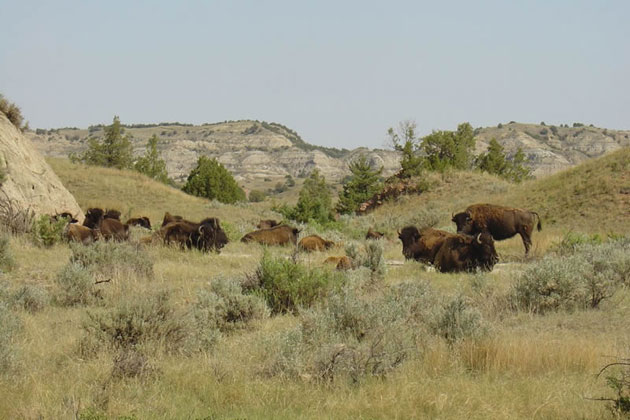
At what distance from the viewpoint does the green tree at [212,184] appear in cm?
5500

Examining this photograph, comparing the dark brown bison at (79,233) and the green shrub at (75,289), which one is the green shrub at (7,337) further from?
the dark brown bison at (79,233)

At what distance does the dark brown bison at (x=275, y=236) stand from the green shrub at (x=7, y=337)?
1227cm

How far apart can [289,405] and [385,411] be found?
738mm

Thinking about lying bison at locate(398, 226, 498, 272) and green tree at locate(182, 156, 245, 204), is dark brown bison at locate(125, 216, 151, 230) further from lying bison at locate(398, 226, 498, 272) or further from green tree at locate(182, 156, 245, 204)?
green tree at locate(182, 156, 245, 204)

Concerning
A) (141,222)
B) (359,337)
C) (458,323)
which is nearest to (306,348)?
(359,337)

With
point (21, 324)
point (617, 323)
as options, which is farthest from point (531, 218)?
point (21, 324)

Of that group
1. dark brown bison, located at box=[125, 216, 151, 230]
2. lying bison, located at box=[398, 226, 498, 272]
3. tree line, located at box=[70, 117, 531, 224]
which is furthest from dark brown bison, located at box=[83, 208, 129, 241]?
tree line, located at box=[70, 117, 531, 224]

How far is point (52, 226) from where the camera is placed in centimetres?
1594

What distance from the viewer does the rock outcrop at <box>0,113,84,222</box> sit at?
744 inches

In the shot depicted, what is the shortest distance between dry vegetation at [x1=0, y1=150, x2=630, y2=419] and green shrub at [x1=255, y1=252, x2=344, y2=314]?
6 centimetres

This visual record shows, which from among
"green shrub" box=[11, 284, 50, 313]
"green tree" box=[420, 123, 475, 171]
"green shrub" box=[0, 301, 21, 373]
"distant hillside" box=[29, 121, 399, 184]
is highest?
"distant hillside" box=[29, 121, 399, 184]

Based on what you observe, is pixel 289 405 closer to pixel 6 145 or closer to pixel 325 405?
pixel 325 405

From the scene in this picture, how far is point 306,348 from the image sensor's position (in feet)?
20.4

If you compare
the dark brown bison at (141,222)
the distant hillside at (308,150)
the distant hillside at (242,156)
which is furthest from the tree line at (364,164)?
the distant hillside at (242,156)
